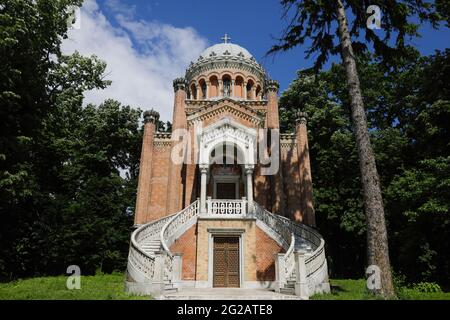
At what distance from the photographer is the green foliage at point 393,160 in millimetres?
17141

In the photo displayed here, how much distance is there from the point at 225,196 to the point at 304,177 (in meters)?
5.11

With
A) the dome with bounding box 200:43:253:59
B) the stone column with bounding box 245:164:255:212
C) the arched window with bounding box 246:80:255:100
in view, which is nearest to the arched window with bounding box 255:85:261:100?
the arched window with bounding box 246:80:255:100

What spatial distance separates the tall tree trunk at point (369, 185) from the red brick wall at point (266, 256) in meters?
6.28

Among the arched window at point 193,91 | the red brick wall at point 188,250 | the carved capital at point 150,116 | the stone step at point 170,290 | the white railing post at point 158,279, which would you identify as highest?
the arched window at point 193,91

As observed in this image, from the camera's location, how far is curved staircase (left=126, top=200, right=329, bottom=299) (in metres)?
11.0

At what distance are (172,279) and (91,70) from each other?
16.8 metres

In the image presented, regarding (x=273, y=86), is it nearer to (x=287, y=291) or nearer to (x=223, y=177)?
(x=223, y=177)

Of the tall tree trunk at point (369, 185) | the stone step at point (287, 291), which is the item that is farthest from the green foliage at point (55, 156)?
the tall tree trunk at point (369, 185)

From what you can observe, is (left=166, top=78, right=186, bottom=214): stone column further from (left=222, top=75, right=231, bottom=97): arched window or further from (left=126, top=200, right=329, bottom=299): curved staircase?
(left=222, top=75, right=231, bottom=97): arched window

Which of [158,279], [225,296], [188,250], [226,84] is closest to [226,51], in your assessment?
[226,84]

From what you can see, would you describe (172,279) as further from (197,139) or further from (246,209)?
(197,139)

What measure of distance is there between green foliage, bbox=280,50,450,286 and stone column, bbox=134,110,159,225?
10760 mm

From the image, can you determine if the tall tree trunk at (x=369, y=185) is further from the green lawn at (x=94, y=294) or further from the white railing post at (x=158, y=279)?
the white railing post at (x=158, y=279)
